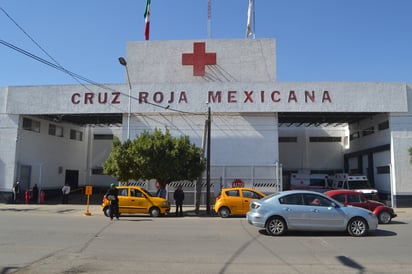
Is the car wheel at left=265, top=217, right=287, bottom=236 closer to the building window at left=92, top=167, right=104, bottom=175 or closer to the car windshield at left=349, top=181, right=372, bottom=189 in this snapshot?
the car windshield at left=349, top=181, right=372, bottom=189

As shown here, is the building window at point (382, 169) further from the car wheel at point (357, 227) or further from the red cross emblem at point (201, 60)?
the car wheel at point (357, 227)

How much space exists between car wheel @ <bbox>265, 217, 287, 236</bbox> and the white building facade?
13.7m

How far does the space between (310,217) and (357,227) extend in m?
1.61

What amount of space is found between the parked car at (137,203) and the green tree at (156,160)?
1.96 meters

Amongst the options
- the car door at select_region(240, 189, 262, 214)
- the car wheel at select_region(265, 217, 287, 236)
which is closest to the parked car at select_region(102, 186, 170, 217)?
the car door at select_region(240, 189, 262, 214)

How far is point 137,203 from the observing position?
62.0 feet

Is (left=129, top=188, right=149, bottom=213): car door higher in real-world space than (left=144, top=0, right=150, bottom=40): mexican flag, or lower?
lower

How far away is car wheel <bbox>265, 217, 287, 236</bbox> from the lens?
12.2 m

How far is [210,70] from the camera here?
29.0 m

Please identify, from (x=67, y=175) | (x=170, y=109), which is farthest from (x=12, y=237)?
(x=67, y=175)

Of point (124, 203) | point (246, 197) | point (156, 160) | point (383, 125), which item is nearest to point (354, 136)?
point (383, 125)

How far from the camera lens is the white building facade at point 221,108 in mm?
25953

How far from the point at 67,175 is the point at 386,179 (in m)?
26.3

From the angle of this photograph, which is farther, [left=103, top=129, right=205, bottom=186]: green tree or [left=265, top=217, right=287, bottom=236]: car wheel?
[left=103, top=129, right=205, bottom=186]: green tree
